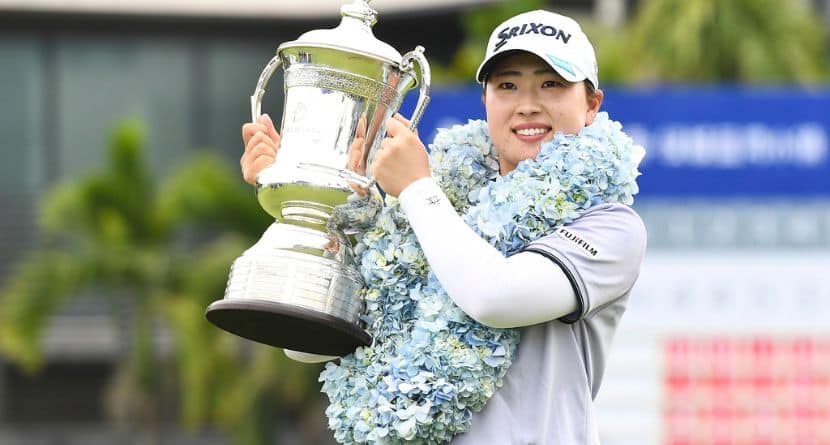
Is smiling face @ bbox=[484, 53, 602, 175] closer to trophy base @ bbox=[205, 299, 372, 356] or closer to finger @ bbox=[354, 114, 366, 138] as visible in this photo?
finger @ bbox=[354, 114, 366, 138]

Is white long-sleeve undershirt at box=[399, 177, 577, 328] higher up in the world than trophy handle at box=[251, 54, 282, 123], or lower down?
lower down

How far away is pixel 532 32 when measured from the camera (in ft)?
8.98

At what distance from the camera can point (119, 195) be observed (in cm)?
1253

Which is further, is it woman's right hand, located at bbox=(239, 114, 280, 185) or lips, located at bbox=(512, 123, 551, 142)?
woman's right hand, located at bbox=(239, 114, 280, 185)

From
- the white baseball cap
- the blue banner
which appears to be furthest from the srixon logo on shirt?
the blue banner

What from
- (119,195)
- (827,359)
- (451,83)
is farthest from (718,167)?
(119,195)

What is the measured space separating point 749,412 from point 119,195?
5.65 meters

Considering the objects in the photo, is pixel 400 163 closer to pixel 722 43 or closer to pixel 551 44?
pixel 551 44

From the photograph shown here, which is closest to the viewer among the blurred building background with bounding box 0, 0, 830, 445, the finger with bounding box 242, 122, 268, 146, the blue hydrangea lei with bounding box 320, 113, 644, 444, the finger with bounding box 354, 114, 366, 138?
the blue hydrangea lei with bounding box 320, 113, 644, 444

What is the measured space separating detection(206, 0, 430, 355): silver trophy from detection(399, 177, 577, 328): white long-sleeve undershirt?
217mm

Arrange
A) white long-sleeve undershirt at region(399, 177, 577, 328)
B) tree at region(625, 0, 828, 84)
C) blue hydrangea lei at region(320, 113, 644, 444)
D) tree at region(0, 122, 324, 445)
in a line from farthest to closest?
1. tree at region(625, 0, 828, 84)
2. tree at region(0, 122, 324, 445)
3. blue hydrangea lei at region(320, 113, 644, 444)
4. white long-sleeve undershirt at region(399, 177, 577, 328)

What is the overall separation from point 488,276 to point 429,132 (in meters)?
6.71

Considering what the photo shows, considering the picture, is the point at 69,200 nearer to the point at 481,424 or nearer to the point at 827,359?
the point at 827,359

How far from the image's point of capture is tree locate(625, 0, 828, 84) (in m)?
12.2
